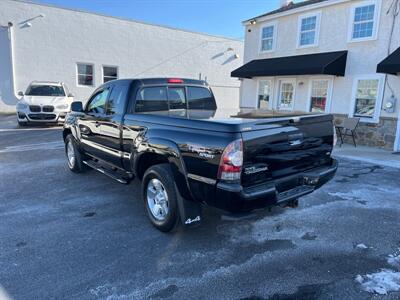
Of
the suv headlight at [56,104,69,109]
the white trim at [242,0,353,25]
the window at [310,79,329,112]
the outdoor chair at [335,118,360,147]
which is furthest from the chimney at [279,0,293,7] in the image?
the suv headlight at [56,104,69,109]

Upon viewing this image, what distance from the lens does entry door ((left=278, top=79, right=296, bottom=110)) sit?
13.4 m

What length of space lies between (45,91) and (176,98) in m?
10.7

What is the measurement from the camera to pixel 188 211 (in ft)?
11.7

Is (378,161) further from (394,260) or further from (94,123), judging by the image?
(94,123)

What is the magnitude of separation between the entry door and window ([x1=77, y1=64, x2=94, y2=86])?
468 inches

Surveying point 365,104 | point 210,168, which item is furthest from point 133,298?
point 365,104

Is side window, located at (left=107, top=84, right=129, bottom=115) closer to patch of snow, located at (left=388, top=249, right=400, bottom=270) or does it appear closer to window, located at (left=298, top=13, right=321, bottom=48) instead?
patch of snow, located at (left=388, top=249, right=400, bottom=270)

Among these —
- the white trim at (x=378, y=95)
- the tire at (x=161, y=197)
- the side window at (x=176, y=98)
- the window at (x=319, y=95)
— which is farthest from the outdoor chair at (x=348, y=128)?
the tire at (x=161, y=197)

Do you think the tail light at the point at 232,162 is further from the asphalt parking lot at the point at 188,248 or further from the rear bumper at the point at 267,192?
the asphalt parking lot at the point at 188,248

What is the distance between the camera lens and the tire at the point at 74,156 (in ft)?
20.1

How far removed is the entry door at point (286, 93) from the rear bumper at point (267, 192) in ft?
33.6

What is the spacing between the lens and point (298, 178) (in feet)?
11.7

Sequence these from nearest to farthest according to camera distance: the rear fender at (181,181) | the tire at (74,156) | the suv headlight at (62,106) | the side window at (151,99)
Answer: the rear fender at (181,181) → the side window at (151,99) → the tire at (74,156) → the suv headlight at (62,106)

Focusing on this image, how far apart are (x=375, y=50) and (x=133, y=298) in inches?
433
